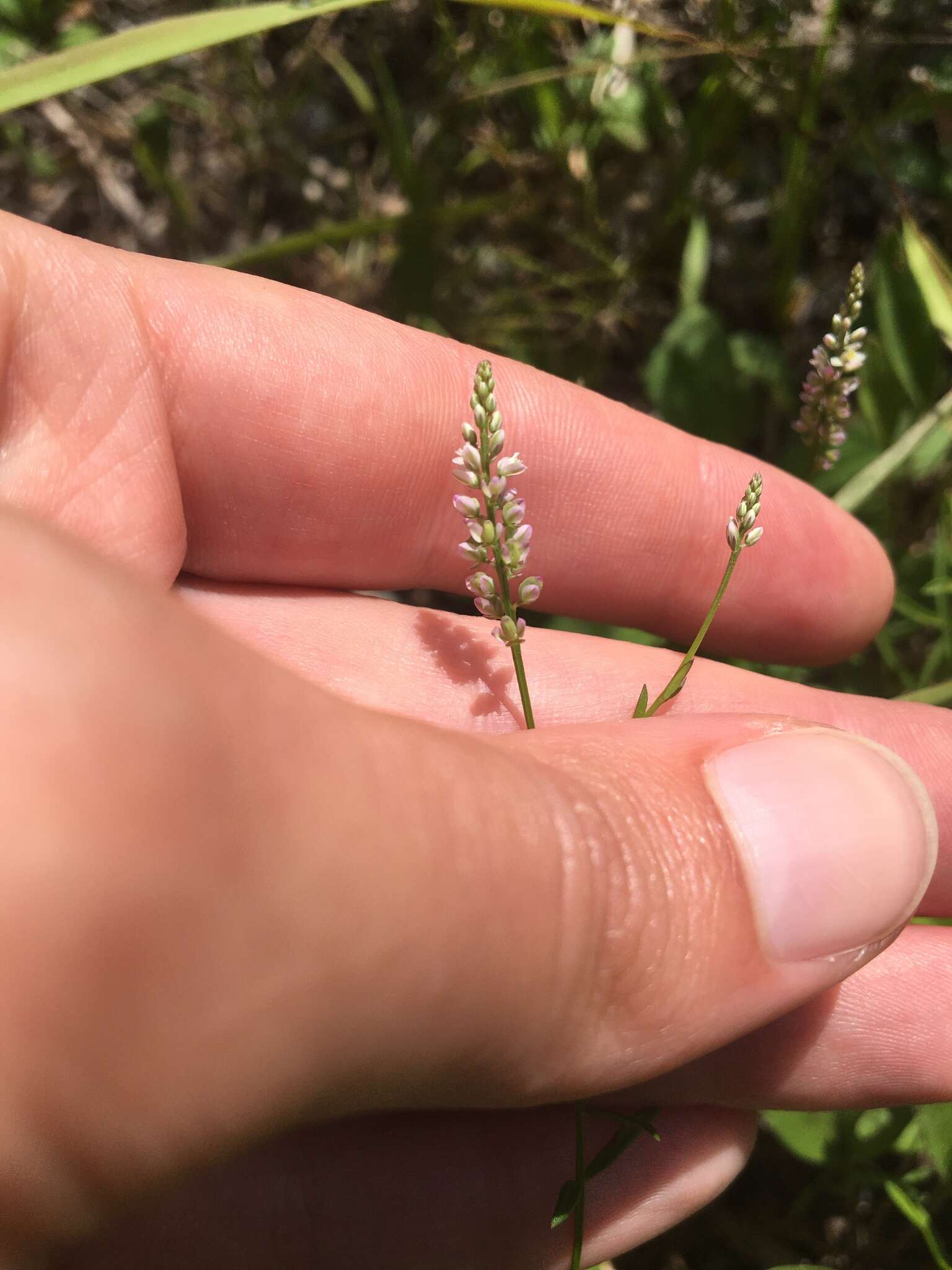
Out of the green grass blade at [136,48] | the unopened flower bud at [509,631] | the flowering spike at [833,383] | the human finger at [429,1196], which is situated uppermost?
the green grass blade at [136,48]

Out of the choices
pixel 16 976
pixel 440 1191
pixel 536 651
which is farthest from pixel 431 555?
pixel 16 976

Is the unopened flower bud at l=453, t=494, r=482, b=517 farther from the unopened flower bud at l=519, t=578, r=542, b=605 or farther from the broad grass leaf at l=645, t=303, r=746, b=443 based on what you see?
the broad grass leaf at l=645, t=303, r=746, b=443

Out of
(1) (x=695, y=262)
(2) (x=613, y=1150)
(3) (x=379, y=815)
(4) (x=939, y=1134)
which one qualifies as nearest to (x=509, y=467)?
(3) (x=379, y=815)

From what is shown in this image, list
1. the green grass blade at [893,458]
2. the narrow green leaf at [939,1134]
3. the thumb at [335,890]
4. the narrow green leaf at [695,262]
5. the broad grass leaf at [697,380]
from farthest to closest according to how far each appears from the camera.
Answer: the narrow green leaf at [695,262] < the broad grass leaf at [697,380] < the green grass blade at [893,458] < the narrow green leaf at [939,1134] < the thumb at [335,890]

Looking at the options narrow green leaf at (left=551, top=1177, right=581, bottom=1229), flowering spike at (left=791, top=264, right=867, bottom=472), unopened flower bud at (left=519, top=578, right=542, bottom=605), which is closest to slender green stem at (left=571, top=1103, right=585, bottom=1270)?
narrow green leaf at (left=551, top=1177, right=581, bottom=1229)

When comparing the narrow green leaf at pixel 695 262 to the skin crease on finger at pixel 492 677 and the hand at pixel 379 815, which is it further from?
the skin crease on finger at pixel 492 677

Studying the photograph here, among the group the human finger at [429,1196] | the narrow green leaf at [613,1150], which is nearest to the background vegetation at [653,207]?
the human finger at [429,1196]

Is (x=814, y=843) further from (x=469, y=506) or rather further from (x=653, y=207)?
(x=653, y=207)

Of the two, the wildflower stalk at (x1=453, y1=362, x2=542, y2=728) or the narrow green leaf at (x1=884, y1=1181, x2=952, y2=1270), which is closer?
the wildflower stalk at (x1=453, y1=362, x2=542, y2=728)

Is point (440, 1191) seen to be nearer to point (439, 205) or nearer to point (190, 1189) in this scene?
point (190, 1189)
